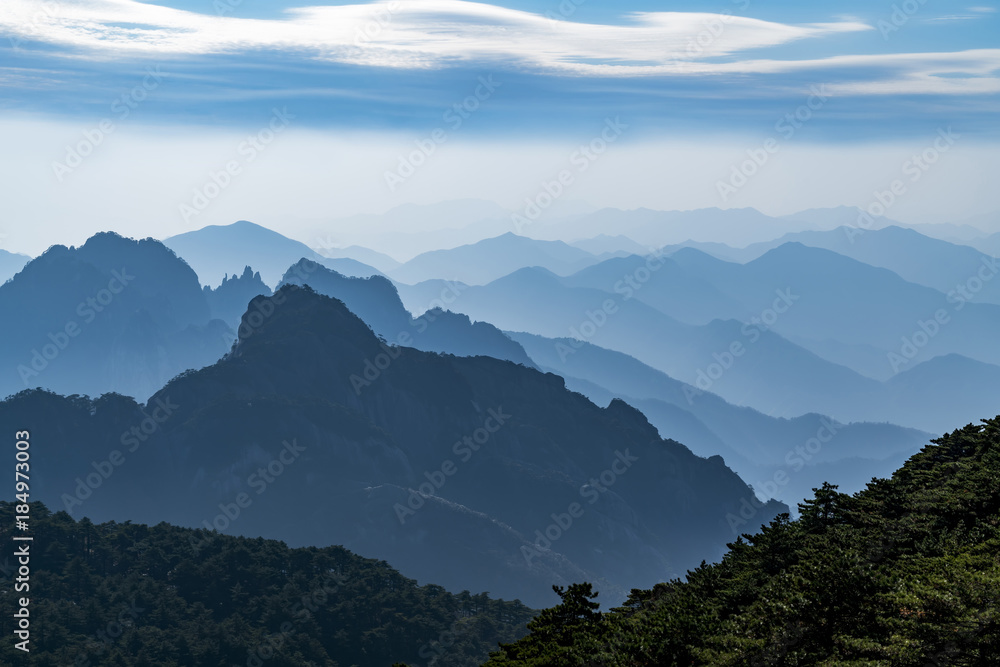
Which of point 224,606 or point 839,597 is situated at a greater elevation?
point 839,597

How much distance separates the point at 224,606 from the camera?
134 metres

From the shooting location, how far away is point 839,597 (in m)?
35.5

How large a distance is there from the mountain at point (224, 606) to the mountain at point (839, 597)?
3067 inches

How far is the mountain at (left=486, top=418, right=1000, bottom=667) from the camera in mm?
31422

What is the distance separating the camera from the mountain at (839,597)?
103 ft

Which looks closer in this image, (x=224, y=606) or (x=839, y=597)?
(x=839, y=597)

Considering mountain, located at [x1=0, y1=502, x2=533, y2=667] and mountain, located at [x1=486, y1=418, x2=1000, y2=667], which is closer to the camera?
mountain, located at [x1=486, y1=418, x2=1000, y2=667]

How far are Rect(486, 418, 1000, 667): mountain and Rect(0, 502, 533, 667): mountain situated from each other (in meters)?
77.9

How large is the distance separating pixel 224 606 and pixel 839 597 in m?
117

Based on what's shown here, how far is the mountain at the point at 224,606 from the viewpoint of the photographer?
376 ft

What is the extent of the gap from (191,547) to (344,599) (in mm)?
29590

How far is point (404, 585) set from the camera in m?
144

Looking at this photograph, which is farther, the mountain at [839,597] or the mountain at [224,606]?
the mountain at [224,606]

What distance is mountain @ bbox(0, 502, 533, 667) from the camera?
11469 cm
